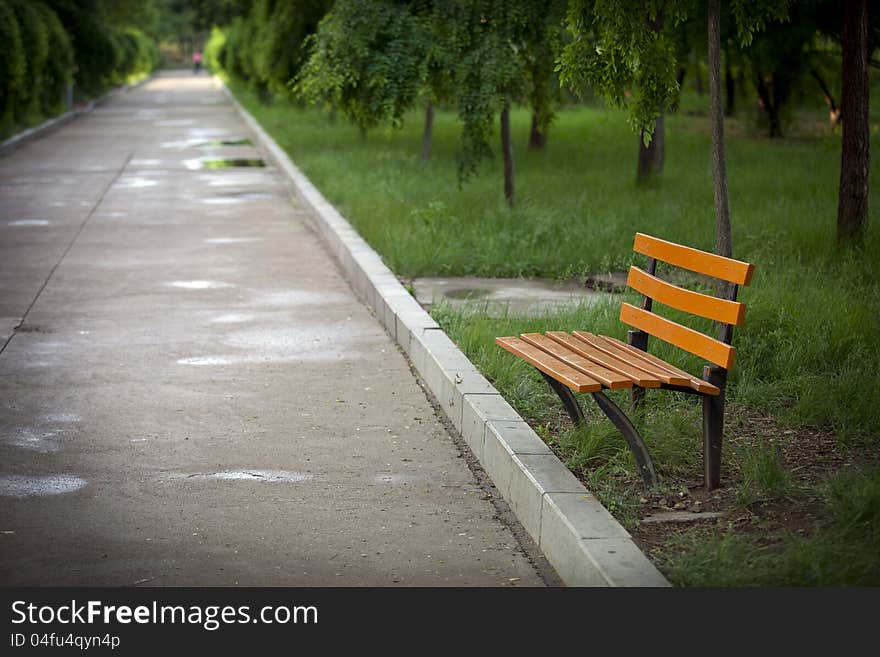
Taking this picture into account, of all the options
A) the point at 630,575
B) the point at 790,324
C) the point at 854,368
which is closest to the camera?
the point at 630,575

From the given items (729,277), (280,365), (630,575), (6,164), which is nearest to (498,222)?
(280,365)

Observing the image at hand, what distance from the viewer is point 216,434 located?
20.9ft

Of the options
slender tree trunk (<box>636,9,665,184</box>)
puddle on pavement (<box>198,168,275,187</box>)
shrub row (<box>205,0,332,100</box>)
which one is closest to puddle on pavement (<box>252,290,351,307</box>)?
slender tree trunk (<box>636,9,665,184</box>)

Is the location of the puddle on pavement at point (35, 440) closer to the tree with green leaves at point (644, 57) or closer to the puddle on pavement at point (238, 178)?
the tree with green leaves at point (644, 57)

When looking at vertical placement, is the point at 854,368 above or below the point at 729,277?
below

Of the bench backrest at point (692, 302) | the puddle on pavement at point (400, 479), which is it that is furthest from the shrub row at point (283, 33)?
the puddle on pavement at point (400, 479)

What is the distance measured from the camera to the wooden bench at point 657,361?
498cm

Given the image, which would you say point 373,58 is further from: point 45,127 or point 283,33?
point 45,127

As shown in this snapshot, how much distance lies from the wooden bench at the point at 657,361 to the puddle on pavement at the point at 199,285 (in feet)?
17.1

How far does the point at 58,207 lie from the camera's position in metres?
16.3

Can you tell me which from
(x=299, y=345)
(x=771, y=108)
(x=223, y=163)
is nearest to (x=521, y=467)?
(x=299, y=345)

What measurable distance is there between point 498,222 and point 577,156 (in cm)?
814

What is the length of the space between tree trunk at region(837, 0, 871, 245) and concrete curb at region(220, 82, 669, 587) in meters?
3.82

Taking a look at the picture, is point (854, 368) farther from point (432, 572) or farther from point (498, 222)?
point (498, 222)
